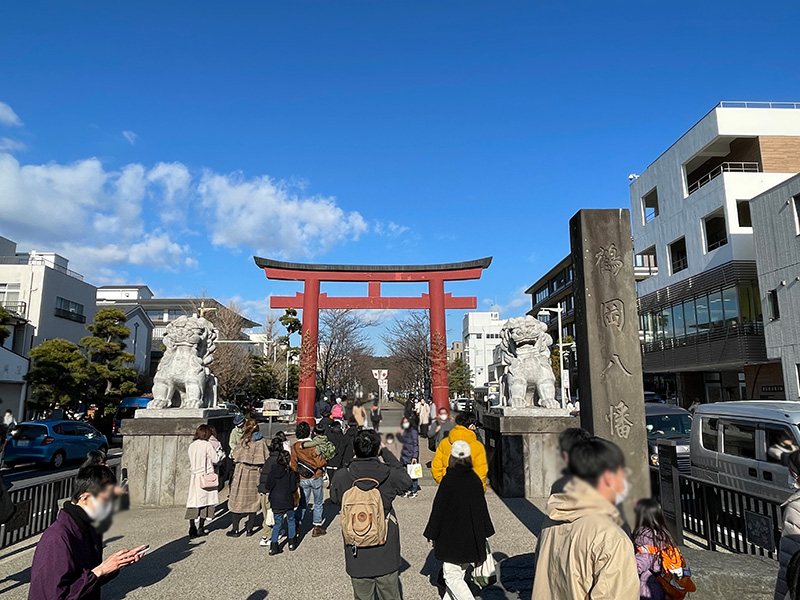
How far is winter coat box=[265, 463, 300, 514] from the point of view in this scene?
243 inches

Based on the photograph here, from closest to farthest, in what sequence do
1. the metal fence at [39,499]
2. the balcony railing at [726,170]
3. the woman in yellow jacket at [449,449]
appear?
the woman in yellow jacket at [449,449]
the metal fence at [39,499]
the balcony railing at [726,170]

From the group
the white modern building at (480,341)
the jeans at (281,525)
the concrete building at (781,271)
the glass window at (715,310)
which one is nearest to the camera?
the jeans at (281,525)

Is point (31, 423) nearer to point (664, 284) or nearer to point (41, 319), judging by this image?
point (41, 319)

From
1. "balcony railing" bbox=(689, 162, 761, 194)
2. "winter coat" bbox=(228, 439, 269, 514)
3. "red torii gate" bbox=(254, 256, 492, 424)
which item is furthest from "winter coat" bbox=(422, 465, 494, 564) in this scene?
"balcony railing" bbox=(689, 162, 761, 194)

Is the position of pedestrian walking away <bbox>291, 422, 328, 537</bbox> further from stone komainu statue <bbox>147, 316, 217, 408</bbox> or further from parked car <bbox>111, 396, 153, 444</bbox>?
parked car <bbox>111, 396, 153, 444</bbox>

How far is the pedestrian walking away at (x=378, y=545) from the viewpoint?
3.69 metres

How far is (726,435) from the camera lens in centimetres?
718

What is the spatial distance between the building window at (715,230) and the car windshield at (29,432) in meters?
26.8

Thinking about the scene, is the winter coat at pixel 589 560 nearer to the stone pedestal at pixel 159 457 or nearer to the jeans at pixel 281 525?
the jeans at pixel 281 525

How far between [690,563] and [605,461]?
3696 mm

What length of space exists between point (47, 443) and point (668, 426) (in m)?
16.1

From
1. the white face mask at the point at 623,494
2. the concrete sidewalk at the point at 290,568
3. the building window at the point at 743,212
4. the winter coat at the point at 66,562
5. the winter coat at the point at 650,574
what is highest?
the building window at the point at 743,212

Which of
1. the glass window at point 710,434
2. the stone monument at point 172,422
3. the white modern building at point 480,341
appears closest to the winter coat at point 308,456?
the stone monument at point 172,422

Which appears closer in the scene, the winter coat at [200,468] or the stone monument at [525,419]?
the winter coat at [200,468]
